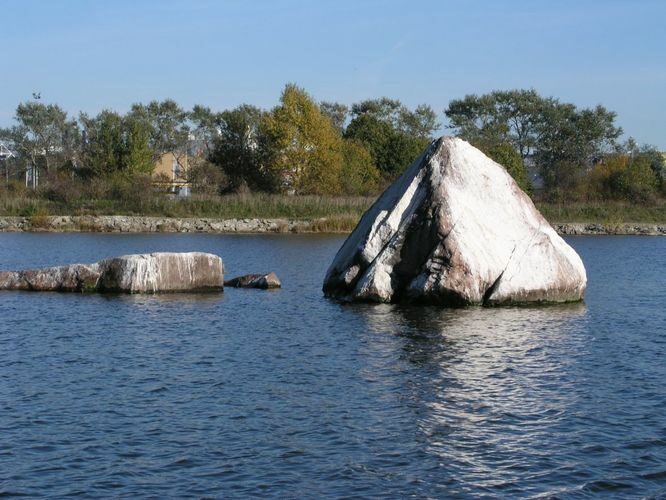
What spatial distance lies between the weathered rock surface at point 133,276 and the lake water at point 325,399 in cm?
87

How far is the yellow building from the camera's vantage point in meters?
87.1

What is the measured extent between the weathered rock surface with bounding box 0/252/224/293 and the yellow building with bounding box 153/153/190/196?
57.0 m

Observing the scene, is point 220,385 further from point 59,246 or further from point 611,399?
point 59,246

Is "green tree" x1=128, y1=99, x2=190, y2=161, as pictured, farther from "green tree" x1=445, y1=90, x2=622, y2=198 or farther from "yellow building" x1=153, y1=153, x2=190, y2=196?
"green tree" x1=445, y1=90, x2=622, y2=198

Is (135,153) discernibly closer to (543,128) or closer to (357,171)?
(357,171)

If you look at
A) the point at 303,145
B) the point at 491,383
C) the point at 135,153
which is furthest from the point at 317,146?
the point at 491,383

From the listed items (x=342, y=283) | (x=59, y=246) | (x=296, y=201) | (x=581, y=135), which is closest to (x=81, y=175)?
(x=296, y=201)

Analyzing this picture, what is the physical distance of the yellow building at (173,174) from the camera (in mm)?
A: 87137

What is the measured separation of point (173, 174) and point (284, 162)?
137 feet

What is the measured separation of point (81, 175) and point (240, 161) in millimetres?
13550

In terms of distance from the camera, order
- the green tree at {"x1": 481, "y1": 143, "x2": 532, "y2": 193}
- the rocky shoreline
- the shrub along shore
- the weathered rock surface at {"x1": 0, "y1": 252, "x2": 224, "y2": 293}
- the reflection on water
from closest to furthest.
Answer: the reflection on water, the weathered rock surface at {"x1": 0, "y1": 252, "x2": 224, "y2": 293}, the rocky shoreline, the shrub along shore, the green tree at {"x1": 481, "y1": 143, "x2": 532, "y2": 193}

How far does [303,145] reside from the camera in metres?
80.2

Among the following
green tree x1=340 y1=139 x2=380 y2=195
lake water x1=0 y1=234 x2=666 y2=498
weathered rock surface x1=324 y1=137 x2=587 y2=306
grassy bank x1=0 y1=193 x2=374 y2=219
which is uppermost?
green tree x1=340 y1=139 x2=380 y2=195

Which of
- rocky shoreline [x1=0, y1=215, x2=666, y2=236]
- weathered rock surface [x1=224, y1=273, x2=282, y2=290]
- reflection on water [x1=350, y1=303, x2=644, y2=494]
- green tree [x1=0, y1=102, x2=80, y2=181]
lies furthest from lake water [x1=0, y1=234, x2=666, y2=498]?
green tree [x1=0, y1=102, x2=80, y2=181]
